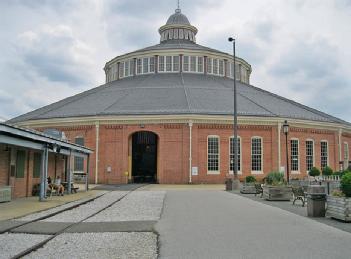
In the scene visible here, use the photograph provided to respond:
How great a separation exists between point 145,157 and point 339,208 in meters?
37.4

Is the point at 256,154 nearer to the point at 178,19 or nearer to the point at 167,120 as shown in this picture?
the point at 167,120

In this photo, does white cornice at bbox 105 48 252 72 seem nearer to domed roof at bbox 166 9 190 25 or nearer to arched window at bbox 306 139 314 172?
domed roof at bbox 166 9 190 25

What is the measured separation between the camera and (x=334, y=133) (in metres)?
48.0

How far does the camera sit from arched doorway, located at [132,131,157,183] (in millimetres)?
48344

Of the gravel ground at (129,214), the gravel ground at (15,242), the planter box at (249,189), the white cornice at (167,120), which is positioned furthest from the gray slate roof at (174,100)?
the gravel ground at (15,242)

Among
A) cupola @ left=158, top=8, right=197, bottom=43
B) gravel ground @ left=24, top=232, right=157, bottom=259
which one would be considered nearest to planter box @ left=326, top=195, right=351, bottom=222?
gravel ground @ left=24, top=232, right=157, bottom=259

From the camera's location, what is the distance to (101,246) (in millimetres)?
10109

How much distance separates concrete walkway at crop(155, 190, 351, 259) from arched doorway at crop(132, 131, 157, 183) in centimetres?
3151

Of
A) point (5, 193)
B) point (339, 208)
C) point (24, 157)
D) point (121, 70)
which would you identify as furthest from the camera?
point (121, 70)

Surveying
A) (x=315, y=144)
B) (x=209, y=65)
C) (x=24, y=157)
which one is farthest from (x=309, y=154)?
(x=24, y=157)

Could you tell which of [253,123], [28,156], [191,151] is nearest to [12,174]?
[28,156]

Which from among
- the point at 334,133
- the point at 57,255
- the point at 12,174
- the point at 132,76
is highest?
the point at 132,76

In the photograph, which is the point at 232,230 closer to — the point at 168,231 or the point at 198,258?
the point at 168,231

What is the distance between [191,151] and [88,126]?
10104mm
